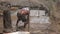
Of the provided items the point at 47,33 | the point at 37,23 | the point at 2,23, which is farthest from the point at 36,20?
the point at 2,23

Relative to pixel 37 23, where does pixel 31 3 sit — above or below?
above

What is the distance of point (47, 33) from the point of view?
37.7 inches

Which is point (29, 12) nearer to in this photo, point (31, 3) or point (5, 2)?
point (31, 3)

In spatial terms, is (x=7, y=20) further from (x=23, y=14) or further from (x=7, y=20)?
(x=23, y=14)

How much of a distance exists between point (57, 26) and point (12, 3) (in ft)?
1.18

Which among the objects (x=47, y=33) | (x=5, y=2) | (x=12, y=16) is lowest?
(x=47, y=33)

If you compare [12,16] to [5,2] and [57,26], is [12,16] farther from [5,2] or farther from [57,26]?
[57,26]

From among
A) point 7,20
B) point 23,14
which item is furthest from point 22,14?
point 7,20

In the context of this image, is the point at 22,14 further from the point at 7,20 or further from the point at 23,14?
the point at 7,20

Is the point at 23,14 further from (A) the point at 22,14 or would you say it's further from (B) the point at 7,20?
(B) the point at 7,20

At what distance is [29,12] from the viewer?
0.95 meters

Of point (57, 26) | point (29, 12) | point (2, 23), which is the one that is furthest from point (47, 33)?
point (2, 23)

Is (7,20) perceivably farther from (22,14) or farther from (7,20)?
(22,14)

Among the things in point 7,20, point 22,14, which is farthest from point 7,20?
point 22,14
